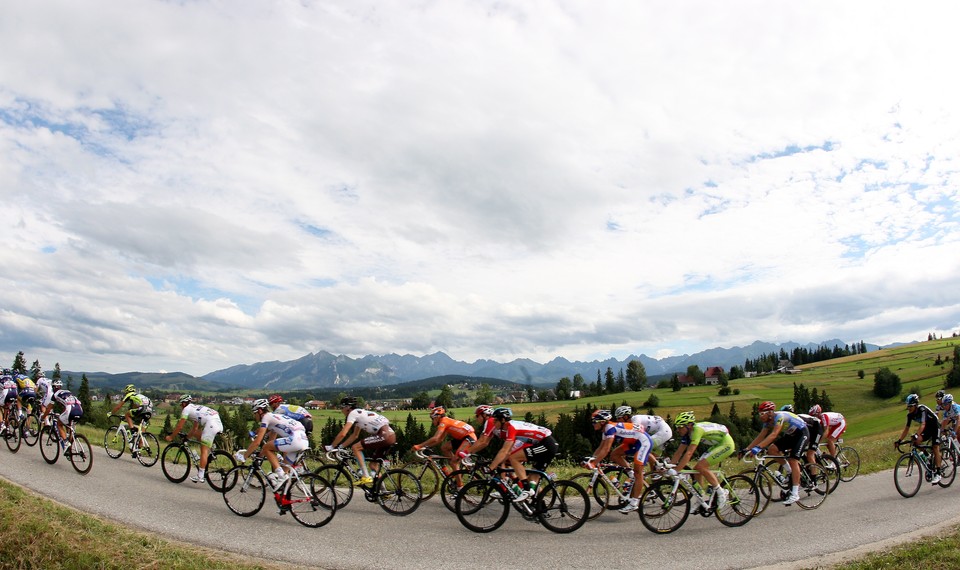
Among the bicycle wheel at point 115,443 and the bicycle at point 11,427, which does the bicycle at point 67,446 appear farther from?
the bicycle at point 11,427

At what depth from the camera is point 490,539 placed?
29.8 ft

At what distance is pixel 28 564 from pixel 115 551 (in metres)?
1.24

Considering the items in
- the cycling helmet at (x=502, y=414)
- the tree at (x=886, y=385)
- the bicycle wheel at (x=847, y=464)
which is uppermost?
the cycling helmet at (x=502, y=414)

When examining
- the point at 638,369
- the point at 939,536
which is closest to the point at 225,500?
the point at 939,536

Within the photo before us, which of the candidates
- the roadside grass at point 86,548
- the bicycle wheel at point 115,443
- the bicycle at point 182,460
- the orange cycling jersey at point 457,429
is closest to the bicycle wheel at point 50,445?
the bicycle wheel at point 115,443

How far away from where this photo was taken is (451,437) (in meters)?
11.7

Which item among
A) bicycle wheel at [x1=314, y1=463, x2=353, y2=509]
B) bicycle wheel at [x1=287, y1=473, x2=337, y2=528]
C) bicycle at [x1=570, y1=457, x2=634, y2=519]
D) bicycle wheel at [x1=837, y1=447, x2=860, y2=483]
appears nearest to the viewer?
bicycle wheel at [x1=287, y1=473, x2=337, y2=528]

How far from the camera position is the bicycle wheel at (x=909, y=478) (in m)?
11.9

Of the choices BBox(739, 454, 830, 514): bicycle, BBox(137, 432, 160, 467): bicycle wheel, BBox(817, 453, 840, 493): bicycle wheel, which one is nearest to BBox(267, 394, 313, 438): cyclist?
BBox(137, 432, 160, 467): bicycle wheel

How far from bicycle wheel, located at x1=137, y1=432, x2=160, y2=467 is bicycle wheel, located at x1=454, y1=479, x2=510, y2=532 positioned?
32.0 ft

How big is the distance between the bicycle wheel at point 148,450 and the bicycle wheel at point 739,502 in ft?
46.8

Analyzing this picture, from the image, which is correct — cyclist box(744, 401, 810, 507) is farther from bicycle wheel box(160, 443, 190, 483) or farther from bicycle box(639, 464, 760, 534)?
bicycle wheel box(160, 443, 190, 483)

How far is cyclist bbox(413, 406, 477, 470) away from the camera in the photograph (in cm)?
1109

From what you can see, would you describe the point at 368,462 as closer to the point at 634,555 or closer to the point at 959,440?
the point at 634,555
